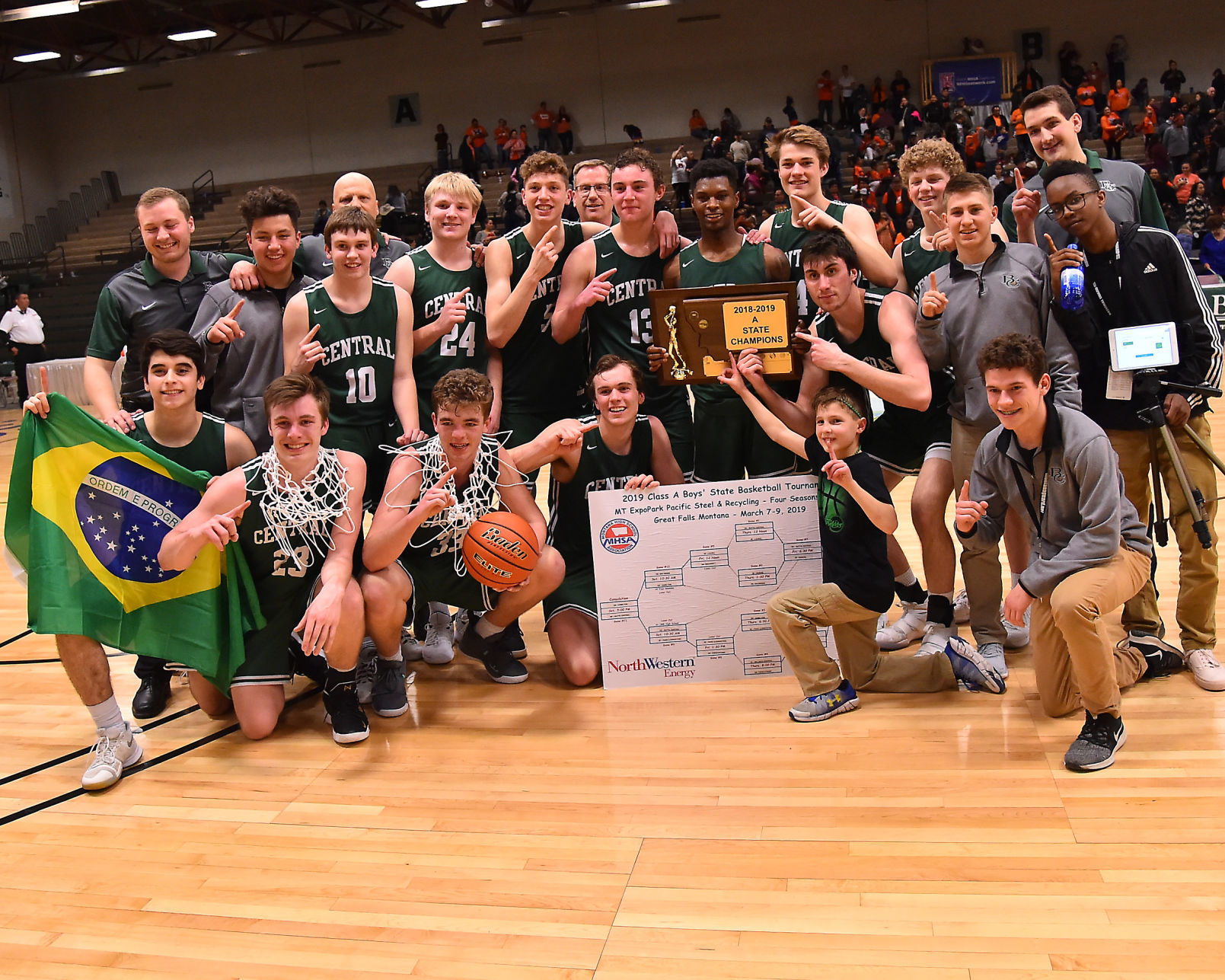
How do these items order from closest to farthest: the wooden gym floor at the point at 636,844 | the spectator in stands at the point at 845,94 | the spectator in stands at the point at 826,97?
the wooden gym floor at the point at 636,844 < the spectator in stands at the point at 845,94 < the spectator in stands at the point at 826,97

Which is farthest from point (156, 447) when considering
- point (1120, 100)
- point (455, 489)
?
point (1120, 100)

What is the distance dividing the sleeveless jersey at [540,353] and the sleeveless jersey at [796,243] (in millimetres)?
915

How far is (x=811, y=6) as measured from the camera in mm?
24391

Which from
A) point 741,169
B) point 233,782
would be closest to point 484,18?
point 741,169

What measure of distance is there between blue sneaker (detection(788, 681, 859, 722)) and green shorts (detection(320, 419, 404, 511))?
203cm

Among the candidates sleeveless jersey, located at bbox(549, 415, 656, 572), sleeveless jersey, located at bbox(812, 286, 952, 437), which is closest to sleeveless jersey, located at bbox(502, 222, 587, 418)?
sleeveless jersey, located at bbox(549, 415, 656, 572)

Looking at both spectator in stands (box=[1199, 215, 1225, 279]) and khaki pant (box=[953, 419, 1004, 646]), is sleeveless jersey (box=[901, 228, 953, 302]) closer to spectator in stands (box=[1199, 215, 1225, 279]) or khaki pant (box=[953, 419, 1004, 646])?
khaki pant (box=[953, 419, 1004, 646])

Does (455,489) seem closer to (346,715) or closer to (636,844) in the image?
(346,715)

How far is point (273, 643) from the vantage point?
168 inches

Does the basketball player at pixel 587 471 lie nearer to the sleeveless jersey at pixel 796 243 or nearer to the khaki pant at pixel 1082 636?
the sleeveless jersey at pixel 796 243

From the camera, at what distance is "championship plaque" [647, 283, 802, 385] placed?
440cm


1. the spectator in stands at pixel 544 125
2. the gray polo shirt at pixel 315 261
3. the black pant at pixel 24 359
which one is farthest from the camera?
the spectator in stands at pixel 544 125

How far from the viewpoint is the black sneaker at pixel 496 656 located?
183 inches

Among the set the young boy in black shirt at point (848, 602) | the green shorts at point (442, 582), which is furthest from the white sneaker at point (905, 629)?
the green shorts at point (442, 582)
